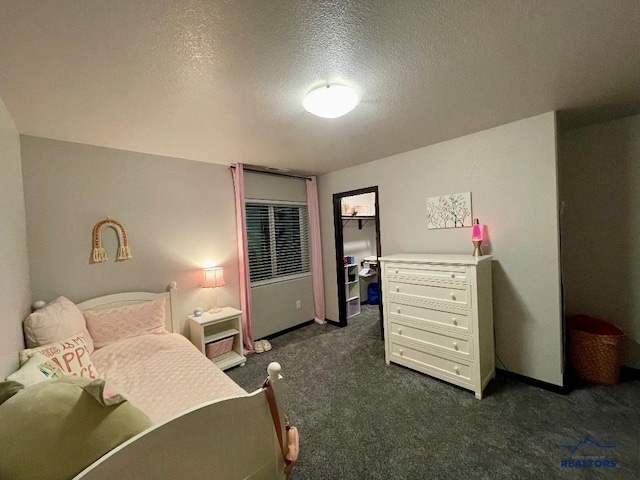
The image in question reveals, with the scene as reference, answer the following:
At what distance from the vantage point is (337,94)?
156 centimetres

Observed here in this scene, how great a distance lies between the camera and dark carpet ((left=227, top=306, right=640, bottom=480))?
1513 millimetres

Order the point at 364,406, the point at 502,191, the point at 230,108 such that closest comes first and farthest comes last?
the point at 230,108 → the point at 364,406 → the point at 502,191

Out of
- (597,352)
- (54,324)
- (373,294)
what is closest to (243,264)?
(54,324)

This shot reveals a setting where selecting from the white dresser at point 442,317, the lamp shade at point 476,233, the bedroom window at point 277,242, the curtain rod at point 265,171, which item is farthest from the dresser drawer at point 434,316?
the curtain rod at point 265,171

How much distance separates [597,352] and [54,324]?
14.1 feet

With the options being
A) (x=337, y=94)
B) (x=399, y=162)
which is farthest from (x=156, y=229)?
(x=399, y=162)

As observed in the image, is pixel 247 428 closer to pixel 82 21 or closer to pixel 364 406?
pixel 364 406

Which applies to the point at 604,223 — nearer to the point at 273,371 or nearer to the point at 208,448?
the point at 273,371

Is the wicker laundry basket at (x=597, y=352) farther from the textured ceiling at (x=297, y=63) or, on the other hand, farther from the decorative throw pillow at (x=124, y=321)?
the decorative throw pillow at (x=124, y=321)

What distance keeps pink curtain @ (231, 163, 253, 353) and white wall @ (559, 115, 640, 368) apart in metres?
3.43

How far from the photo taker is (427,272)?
7.80 feet

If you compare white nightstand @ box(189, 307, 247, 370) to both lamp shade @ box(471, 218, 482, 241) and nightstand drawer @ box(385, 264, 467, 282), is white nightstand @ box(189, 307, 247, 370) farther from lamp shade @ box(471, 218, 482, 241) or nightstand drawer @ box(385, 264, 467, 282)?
lamp shade @ box(471, 218, 482, 241)

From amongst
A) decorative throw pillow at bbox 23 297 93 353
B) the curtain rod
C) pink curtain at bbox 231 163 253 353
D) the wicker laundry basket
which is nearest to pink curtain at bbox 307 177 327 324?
the curtain rod

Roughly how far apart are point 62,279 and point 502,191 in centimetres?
393
